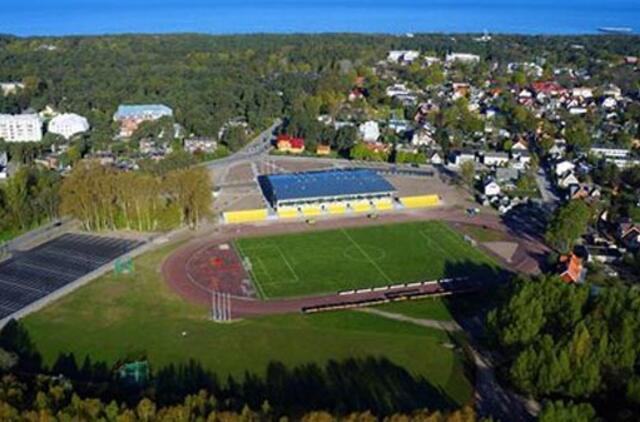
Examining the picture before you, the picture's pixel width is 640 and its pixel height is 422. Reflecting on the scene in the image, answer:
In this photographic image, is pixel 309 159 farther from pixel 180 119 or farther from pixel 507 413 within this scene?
pixel 507 413

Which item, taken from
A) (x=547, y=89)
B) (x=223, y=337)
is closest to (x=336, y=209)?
(x=223, y=337)

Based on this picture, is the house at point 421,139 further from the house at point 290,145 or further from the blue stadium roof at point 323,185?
the blue stadium roof at point 323,185

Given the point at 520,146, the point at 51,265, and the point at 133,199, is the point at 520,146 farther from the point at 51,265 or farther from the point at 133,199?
the point at 51,265

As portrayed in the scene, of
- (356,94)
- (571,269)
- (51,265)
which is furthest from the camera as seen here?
(356,94)

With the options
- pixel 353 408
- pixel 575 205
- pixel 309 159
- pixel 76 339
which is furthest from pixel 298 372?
pixel 309 159

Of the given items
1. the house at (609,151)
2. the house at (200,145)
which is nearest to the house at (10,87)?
the house at (200,145)

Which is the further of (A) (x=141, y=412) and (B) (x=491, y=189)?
(B) (x=491, y=189)
